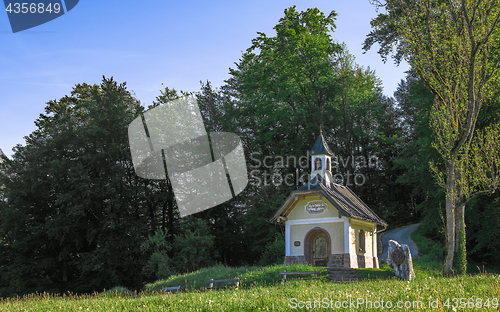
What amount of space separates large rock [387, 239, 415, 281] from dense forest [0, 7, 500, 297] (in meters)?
11.0

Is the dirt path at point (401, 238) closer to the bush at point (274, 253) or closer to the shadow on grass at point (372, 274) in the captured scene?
the bush at point (274, 253)

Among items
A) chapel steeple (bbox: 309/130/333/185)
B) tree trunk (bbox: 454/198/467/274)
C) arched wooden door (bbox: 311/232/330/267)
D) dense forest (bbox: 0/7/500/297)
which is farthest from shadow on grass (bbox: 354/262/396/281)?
dense forest (bbox: 0/7/500/297)

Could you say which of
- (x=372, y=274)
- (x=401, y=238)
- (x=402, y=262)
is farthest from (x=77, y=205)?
(x=401, y=238)

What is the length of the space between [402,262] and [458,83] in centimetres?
770

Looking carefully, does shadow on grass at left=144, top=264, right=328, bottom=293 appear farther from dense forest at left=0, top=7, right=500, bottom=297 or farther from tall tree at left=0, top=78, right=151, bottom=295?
tall tree at left=0, top=78, right=151, bottom=295

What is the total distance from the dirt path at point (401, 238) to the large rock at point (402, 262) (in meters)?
13.3

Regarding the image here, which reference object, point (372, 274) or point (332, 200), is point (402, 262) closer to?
point (372, 274)

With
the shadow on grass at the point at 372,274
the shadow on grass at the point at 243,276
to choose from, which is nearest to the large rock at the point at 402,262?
the shadow on grass at the point at 372,274

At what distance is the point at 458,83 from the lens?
56.8 ft

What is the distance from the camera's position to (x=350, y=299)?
9078 mm

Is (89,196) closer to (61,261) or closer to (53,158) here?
(53,158)

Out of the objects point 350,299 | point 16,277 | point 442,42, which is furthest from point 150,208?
point 350,299

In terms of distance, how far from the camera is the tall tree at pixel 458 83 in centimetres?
1698

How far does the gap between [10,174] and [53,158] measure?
4.02 metres
